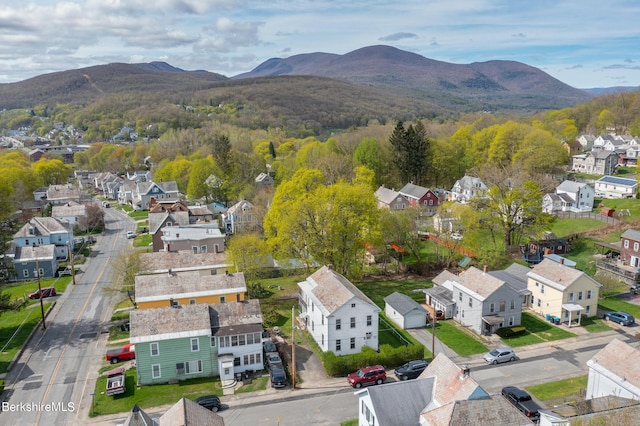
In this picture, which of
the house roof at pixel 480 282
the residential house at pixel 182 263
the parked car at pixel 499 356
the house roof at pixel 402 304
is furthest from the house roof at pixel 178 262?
the parked car at pixel 499 356

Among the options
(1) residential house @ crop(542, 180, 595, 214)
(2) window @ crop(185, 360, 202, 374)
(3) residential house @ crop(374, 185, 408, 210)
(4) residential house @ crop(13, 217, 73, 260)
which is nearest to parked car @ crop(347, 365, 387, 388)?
(2) window @ crop(185, 360, 202, 374)

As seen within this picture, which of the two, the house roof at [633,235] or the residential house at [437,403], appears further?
the house roof at [633,235]

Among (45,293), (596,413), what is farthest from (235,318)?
(45,293)

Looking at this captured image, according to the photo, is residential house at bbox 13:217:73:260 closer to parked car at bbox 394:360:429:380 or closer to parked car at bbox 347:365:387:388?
parked car at bbox 347:365:387:388

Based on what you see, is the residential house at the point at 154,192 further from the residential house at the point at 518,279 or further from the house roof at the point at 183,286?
the residential house at the point at 518,279

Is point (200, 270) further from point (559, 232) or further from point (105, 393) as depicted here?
point (559, 232)

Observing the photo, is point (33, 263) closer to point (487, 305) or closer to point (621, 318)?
point (487, 305)

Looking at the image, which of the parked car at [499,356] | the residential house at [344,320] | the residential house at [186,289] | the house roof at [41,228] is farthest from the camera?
the house roof at [41,228]
